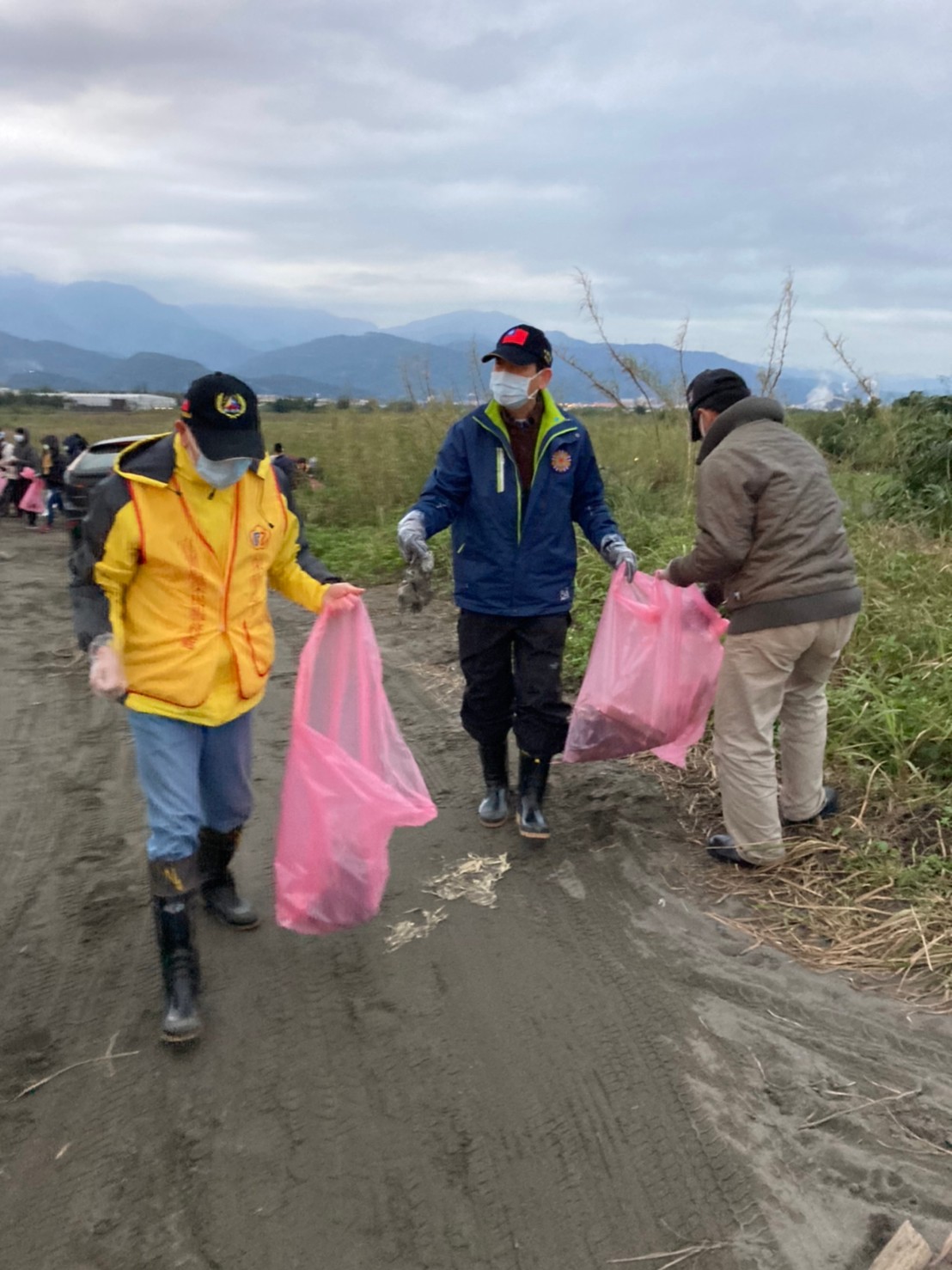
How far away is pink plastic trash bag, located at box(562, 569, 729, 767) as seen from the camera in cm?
373

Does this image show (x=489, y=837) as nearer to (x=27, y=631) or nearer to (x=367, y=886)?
(x=367, y=886)

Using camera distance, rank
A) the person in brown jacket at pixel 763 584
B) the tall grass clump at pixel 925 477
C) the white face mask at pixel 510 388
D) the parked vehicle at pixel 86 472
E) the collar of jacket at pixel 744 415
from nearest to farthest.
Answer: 1. the person in brown jacket at pixel 763 584
2. the collar of jacket at pixel 744 415
3. the white face mask at pixel 510 388
4. the tall grass clump at pixel 925 477
5. the parked vehicle at pixel 86 472

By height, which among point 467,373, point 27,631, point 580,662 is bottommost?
point 27,631

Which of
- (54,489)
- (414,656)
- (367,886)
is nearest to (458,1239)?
(367,886)

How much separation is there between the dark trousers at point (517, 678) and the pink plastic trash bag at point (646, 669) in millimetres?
110

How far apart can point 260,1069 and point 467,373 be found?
10.6 m

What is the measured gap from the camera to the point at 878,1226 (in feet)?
6.51

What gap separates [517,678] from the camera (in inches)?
148

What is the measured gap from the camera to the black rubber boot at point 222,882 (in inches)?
123

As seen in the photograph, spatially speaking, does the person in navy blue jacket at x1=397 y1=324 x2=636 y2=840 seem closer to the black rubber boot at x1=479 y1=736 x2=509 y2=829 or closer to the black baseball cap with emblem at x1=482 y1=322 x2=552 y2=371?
the black baseball cap with emblem at x1=482 y1=322 x2=552 y2=371

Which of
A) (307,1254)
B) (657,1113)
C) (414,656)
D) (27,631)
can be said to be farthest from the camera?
(27,631)

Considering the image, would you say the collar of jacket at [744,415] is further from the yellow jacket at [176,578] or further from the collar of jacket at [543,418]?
the yellow jacket at [176,578]

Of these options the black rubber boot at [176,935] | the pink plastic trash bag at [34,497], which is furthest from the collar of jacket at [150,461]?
the pink plastic trash bag at [34,497]

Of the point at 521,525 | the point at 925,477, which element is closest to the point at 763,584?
the point at 521,525
